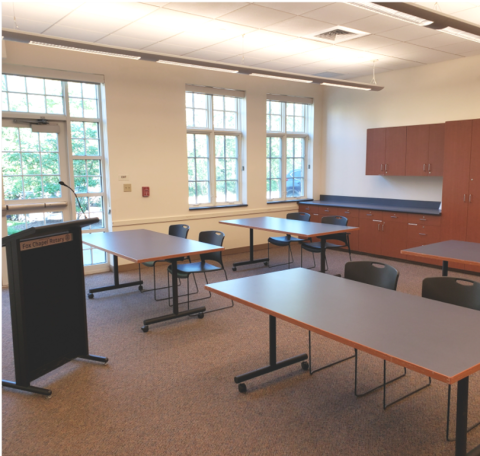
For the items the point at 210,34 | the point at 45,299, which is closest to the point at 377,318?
the point at 45,299

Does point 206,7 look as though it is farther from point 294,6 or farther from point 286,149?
point 286,149

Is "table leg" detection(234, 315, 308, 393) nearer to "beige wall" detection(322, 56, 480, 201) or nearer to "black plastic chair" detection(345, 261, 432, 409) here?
"black plastic chair" detection(345, 261, 432, 409)

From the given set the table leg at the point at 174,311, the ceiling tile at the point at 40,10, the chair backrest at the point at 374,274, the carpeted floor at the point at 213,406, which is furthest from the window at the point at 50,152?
the chair backrest at the point at 374,274

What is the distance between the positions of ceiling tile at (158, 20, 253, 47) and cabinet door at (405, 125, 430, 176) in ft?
11.6

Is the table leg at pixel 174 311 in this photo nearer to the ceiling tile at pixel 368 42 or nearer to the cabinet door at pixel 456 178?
the ceiling tile at pixel 368 42

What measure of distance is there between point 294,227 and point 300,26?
2.61 meters

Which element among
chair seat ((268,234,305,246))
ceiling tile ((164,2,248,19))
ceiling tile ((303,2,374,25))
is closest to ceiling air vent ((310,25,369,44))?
ceiling tile ((303,2,374,25))

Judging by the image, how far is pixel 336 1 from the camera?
14.4 feet

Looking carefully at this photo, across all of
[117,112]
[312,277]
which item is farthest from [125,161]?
[312,277]

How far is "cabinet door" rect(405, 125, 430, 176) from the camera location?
7320 millimetres

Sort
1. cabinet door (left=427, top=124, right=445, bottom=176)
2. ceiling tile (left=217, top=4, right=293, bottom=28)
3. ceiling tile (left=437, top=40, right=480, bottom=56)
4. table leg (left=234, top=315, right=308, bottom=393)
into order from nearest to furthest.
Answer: table leg (left=234, top=315, right=308, bottom=393) < ceiling tile (left=217, top=4, right=293, bottom=28) < ceiling tile (left=437, top=40, right=480, bottom=56) < cabinet door (left=427, top=124, right=445, bottom=176)

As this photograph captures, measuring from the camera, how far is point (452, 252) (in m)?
4.20

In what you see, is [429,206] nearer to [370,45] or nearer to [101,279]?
[370,45]

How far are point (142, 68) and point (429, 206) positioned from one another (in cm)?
535
